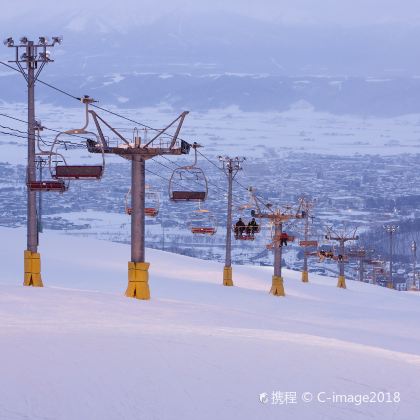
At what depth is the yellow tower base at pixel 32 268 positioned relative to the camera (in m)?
29.5

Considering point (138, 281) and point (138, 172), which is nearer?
point (138, 172)

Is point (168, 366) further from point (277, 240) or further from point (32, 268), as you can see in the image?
point (277, 240)

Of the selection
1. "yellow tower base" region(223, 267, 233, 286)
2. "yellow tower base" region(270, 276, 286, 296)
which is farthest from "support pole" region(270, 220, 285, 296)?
"yellow tower base" region(223, 267, 233, 286)

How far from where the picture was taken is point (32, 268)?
97.6 ft

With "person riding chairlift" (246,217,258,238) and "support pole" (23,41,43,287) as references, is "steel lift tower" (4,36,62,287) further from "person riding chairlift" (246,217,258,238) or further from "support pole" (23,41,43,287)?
"person riding chairlift" (246,217,258,238)

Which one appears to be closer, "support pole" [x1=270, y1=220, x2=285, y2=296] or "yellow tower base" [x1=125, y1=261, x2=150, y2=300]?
"yellow tower base" [x1=125, y1=261, x2=150, y2=300]

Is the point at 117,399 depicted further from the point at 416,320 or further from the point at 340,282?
the point at 340,282

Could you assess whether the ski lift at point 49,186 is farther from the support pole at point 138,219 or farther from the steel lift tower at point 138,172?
the support pole at point 138,219

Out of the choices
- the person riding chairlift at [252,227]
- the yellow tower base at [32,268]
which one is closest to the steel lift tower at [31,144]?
the yellow tower base at [32,268]

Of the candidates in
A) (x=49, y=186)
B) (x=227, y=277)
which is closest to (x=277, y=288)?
(x=227, y=277)

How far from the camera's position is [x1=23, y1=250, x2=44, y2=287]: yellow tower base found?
2945cm

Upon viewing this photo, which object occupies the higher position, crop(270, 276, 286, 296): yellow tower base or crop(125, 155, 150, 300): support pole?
crop(125, 155, 150, 300): support pole

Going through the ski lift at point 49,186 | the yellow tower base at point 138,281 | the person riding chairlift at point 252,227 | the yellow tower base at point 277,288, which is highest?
the ski lift at point 49,186

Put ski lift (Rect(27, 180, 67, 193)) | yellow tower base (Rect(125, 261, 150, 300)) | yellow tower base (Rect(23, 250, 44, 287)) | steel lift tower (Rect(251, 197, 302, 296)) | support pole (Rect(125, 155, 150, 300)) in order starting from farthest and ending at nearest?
1. steel lift tower (Rect(251, 197, 302, 296))
2. yellow tower base (Rect(125, 261, 150, 300))
3. yellow tower base (Rect(23, 250, 44, 287))
4. support pole (Rect(125, 155, 150, 300))
5. ski lift (Rect(27, 180, 67, 193))
